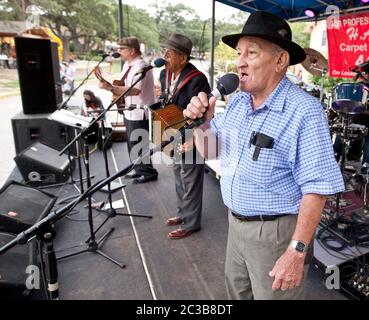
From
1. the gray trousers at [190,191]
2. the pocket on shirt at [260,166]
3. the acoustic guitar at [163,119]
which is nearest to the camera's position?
the pocket on shirt at [260,166]

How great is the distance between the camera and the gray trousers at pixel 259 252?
142 centimetres

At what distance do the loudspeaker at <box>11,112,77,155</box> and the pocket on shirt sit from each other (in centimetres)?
390

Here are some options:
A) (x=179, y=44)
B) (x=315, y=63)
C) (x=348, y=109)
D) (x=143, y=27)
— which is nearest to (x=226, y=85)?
(x=179, y=44)

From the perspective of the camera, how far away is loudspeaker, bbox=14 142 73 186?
4223 millimetres

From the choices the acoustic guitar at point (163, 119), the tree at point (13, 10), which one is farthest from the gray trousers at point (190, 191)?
the tree at point (13, 10)

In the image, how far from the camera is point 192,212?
314 cm

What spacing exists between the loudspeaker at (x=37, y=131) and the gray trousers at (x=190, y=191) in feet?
7.93

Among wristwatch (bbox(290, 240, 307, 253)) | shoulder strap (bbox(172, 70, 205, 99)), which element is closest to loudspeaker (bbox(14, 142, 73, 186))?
shoulder strap (bbox(172, 70, 205, 99))

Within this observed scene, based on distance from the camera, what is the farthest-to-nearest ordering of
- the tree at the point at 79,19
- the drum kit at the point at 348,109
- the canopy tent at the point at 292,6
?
the tree at the point at 79,19 → the canopy tent at the point at 292,6 → the drum kit at the point at 348,109

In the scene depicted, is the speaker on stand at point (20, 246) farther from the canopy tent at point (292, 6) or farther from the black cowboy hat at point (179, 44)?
the canopy tent at point (292, 6)

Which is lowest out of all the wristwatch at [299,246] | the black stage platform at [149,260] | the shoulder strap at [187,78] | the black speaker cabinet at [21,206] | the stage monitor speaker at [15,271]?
the black stage platform at [149,260]

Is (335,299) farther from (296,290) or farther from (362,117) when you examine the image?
(362,117)
